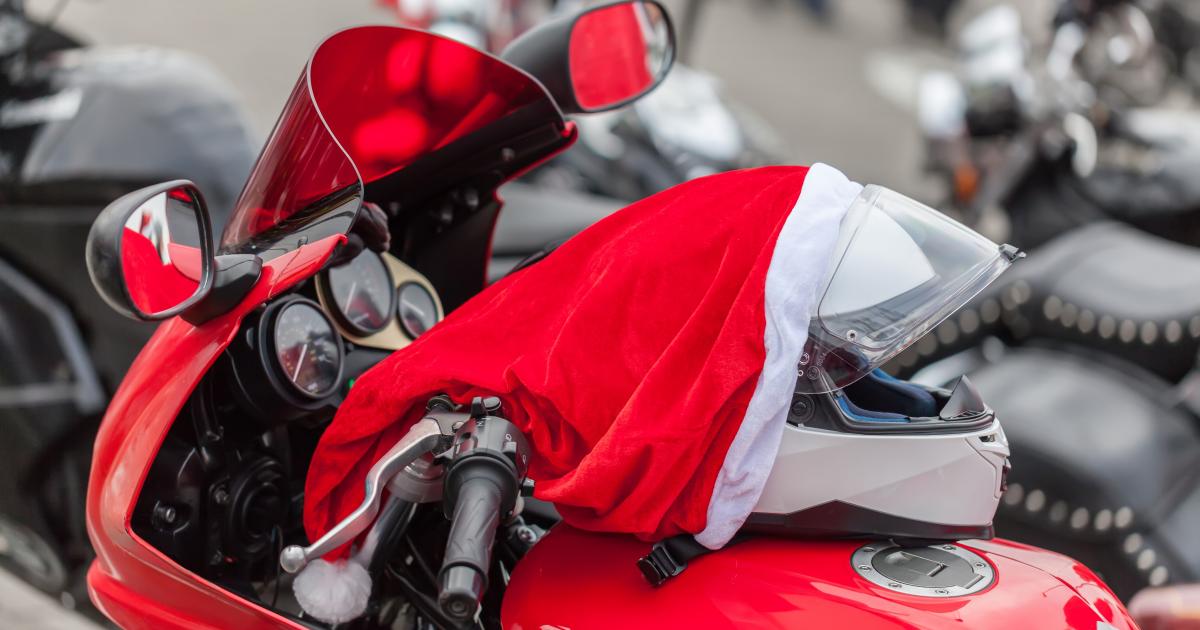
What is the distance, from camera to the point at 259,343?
1.44 metres

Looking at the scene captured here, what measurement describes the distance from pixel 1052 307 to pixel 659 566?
1.71 m

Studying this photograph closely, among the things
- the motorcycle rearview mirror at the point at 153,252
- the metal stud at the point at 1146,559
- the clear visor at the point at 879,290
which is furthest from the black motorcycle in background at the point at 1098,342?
the motorcycle rearview mirror at the point at 153,252

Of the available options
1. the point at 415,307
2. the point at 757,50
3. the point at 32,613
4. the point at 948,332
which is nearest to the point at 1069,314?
the point at 948,332

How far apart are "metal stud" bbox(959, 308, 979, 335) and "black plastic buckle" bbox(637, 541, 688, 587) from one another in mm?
1696

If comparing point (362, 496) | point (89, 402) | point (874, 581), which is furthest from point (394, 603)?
point (89, 402)

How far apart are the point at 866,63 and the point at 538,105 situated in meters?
8.76

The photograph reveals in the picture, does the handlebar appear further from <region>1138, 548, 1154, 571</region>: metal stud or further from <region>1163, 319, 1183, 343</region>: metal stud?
<region>1163, 319, 1183, 343</region>: metal stud

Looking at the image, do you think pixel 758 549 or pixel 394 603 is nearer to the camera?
pixel 758 549

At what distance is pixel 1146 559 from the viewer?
214 centimetres

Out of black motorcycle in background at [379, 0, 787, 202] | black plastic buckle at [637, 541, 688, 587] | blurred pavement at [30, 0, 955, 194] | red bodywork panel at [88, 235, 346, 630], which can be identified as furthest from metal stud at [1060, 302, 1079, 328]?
blurred pavement at [30, 0, 955, 194]

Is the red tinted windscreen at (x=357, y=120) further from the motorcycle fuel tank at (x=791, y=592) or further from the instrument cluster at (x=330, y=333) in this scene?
the motorcycle fuel tank at (x=791, y=592)

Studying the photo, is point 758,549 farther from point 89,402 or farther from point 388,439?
point 89,402

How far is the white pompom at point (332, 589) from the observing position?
1410mm

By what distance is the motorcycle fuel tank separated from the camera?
1268mm
